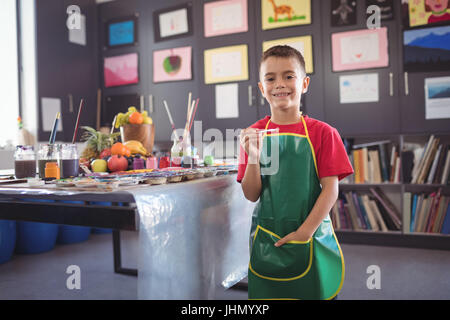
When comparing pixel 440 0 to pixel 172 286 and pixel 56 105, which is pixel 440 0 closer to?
pixel 172 286

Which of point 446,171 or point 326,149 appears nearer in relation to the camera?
point 326,149

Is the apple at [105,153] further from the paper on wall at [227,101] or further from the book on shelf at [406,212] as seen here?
the book on shelf at [406,212]

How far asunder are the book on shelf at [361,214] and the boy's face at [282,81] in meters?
2.27

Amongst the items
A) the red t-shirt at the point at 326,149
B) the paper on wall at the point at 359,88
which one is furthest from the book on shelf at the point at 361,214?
the red t-shirt at the point at 326,149

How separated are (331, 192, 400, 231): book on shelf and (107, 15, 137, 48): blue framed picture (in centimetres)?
264

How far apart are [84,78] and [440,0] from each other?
132 inches

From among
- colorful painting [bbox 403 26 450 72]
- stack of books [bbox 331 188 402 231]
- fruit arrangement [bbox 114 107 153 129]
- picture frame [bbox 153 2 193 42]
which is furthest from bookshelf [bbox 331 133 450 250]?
fruit arrangement [bbox 114 107 153 129]

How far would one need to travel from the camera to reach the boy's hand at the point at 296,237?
1.16 m

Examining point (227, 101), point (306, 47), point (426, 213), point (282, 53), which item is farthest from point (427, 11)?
point (282, 53)

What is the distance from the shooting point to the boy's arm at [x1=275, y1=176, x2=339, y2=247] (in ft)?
3.81

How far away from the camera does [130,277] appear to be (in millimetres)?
2521

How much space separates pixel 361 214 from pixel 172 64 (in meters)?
2.27

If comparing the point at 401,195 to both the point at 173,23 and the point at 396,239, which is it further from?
the point at 173,23
